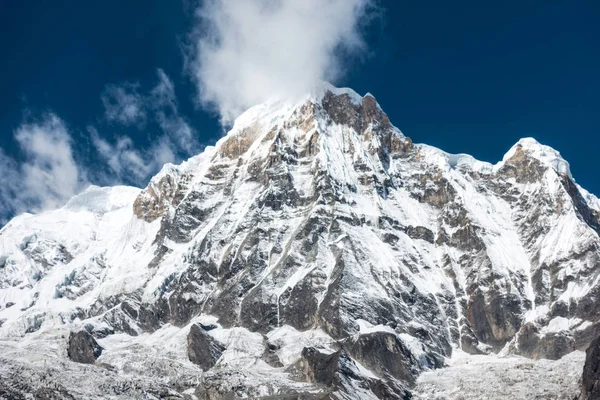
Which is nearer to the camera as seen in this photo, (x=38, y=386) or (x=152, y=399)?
(x=38, y=386)

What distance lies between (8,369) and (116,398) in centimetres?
2867

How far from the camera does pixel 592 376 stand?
6826 inches

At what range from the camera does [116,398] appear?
187 m

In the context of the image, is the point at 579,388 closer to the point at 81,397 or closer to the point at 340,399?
the point at 340,399

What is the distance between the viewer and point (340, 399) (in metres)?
195

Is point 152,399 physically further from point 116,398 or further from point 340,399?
point 340,399

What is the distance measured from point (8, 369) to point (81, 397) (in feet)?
80.0

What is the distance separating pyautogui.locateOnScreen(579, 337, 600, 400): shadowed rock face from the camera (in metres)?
170

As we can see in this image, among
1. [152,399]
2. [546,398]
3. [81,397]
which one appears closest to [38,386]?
[81,397]

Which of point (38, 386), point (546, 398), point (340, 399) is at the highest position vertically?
point (546, 398)

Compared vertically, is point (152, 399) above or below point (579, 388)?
below

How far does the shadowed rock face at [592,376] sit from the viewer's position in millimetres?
169900

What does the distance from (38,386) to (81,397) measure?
997 centimetres

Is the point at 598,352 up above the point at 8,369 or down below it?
above
